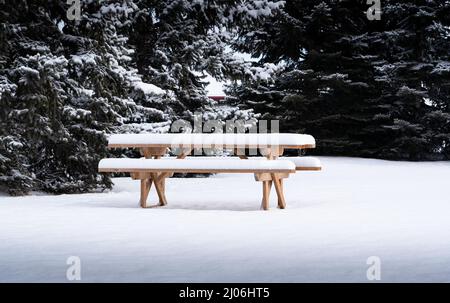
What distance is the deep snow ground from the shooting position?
5.02 meters

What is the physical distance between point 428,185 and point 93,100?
5747 mm

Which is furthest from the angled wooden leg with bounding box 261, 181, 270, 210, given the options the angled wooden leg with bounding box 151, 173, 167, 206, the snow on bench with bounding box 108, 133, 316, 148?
the angled wooden leg with bounding box 151, 173, 167, 206

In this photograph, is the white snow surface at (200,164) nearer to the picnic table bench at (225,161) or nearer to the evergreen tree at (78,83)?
the picnic table bench at (225,161)

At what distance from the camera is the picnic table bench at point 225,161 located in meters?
8.47

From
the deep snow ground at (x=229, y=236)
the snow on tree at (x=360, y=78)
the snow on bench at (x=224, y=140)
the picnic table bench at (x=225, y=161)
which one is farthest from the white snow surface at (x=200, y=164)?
the snow on tree at (x=360, y=78)

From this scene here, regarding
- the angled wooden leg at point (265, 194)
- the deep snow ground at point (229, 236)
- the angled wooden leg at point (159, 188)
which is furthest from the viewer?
the angled wooden leg at point (159, 188)

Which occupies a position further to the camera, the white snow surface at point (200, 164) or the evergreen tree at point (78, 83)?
the evergreen tree at point (78, 83)

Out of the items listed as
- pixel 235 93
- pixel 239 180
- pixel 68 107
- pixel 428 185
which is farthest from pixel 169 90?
pixel 235 93

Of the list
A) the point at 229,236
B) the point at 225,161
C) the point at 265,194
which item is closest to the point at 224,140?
the point at 225,161

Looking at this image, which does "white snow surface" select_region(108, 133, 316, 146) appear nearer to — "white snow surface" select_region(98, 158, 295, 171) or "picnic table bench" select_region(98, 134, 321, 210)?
"picnic table bench" select_region(98, 134, 321, 210)
